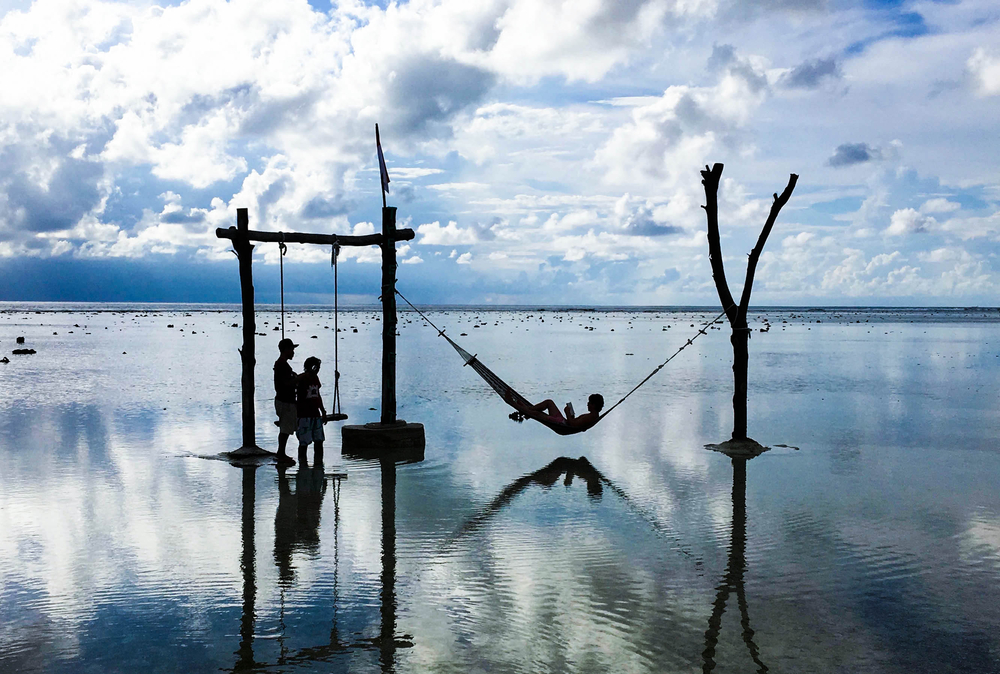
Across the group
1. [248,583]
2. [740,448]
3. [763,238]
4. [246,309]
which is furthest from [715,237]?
[248,583]

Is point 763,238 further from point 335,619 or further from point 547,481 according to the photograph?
point 335,619

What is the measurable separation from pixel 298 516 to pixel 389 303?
5622 mm

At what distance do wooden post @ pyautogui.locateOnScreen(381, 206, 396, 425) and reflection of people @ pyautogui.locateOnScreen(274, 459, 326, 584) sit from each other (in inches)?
83.2

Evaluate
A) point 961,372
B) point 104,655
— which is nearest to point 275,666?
point 104,655

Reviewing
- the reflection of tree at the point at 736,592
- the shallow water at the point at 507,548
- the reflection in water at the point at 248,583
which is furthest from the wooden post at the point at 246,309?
the reflection of tree at the point at 736,592

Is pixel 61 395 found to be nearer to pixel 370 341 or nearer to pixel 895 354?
pixel 370 341

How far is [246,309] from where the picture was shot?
1239cm

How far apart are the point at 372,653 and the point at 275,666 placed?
0.60 metres

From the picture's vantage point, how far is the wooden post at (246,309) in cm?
1206

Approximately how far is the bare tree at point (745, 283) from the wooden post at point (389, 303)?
16.9ft

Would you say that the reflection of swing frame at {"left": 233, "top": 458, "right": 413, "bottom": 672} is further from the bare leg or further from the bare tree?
the bare tree

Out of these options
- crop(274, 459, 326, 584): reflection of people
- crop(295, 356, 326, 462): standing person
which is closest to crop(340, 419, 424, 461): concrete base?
crop(295, 356, 326, 462): standing person

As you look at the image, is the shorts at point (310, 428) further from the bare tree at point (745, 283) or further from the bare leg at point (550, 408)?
the bare tree at point (745, 283)

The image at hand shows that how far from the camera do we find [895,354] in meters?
36.2
